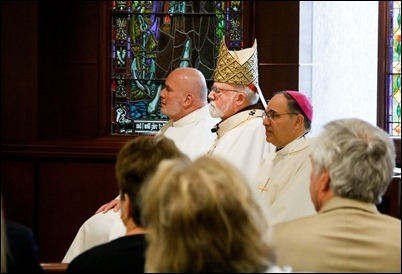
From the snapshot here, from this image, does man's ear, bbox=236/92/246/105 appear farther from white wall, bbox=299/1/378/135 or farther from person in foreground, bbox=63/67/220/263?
white wall, bbox=299/1/378/135

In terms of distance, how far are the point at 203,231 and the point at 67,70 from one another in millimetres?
5497

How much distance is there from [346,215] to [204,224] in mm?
792

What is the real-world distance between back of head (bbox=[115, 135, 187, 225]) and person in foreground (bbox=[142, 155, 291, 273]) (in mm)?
594

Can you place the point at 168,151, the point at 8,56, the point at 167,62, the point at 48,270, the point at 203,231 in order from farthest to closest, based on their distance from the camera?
the point at 167,62 → the point at 8,56 → the point at 48,270 → the point at 168,151 → the point at 203,231

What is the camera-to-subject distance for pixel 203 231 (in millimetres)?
2168

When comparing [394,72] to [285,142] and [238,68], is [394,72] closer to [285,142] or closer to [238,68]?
[238,68]

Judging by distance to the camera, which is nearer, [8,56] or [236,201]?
[236,201]

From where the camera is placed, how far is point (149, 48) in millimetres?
7609

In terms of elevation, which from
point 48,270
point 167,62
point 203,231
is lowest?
point 48,270

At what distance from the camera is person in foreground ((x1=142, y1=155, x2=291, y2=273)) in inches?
85.4

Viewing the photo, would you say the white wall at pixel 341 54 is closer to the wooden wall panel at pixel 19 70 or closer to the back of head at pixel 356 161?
the wooden wall panel at pixel 19 70

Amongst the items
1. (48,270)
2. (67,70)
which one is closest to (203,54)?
(67,70)

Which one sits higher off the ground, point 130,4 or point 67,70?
point 130,4

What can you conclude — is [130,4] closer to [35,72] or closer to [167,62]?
[167,62]
